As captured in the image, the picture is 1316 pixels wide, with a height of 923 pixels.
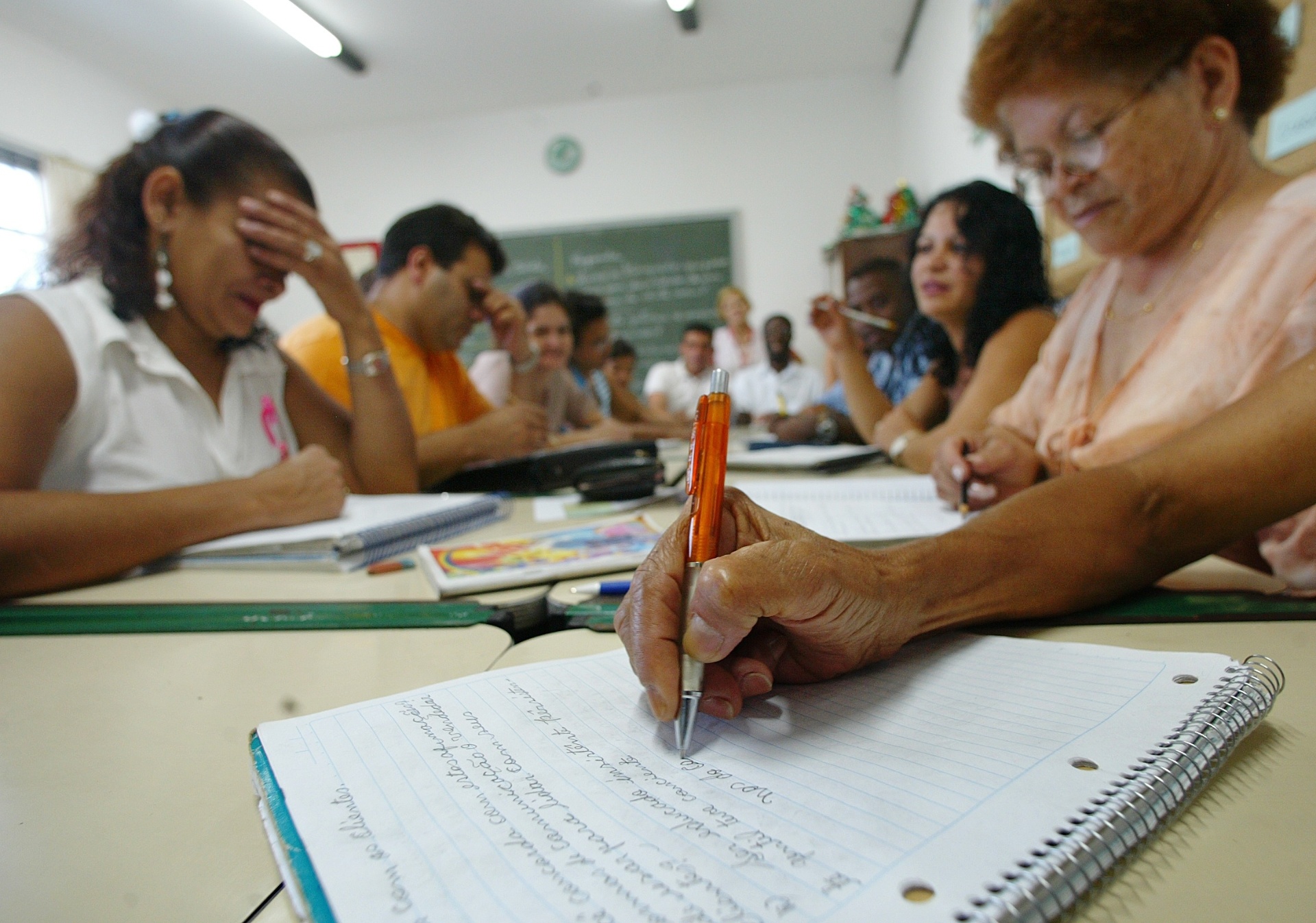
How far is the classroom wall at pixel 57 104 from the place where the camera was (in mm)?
1570

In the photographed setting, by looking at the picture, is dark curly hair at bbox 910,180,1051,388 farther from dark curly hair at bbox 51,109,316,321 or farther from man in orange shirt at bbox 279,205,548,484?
dark curly hair at bbox 51,109,316,321

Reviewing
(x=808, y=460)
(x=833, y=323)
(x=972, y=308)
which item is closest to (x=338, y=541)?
(x=808, y=460)

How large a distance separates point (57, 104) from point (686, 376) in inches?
126

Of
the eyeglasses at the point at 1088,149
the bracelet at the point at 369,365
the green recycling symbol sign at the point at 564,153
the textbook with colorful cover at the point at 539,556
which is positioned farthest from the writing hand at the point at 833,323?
the green recycling symbol sign at the point at 564,153

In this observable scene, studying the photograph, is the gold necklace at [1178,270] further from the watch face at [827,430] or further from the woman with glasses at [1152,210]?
the watch face at [827,430]

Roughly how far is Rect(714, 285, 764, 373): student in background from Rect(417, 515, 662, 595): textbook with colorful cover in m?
3.98

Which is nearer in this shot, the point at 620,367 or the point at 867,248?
the point at 867,248

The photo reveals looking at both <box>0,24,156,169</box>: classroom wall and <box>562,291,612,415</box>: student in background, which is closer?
<box>0,24,156,169</box>: classroom wall

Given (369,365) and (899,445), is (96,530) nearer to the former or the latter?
(369,365)

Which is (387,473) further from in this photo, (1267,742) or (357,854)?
(1267,742)

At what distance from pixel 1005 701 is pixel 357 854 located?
0.29 metres

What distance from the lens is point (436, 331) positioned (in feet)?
6.49

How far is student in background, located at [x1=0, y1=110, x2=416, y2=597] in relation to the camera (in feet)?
2.57

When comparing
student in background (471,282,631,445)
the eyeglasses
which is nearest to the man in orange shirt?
student in background (471,282,631,445)
